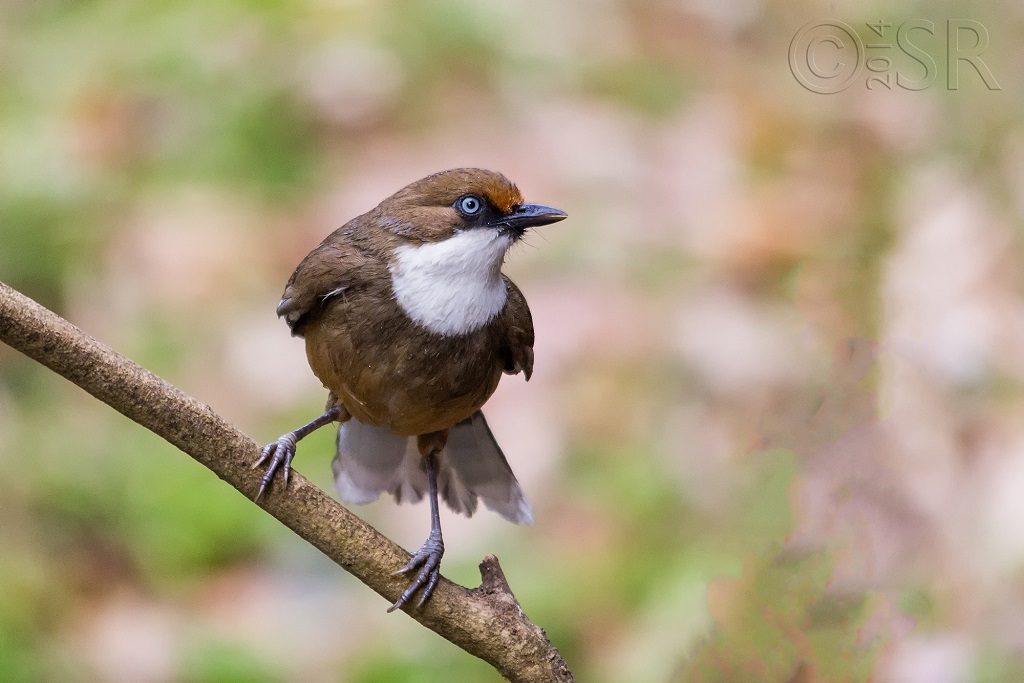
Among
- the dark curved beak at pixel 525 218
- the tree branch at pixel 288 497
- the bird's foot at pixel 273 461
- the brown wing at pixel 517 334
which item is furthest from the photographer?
the brown wing at pixel 517 334

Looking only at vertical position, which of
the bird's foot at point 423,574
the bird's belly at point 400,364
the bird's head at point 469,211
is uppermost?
the bird's head at point 469,211

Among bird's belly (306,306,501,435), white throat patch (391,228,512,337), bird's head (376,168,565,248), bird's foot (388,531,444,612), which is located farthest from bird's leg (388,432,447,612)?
bird's head (376,168,565,248)

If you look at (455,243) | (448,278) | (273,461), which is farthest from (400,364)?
(273,461)

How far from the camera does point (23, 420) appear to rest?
596 centimetres

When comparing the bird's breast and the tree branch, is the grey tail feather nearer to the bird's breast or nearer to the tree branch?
the bird's breast

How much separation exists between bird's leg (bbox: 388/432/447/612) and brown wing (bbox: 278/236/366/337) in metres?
0.70

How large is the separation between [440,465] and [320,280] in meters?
1.03

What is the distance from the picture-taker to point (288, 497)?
308 cm

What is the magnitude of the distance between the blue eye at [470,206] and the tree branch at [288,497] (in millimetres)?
1024

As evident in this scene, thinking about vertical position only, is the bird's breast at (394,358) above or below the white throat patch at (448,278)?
below

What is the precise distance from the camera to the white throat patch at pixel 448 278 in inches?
145

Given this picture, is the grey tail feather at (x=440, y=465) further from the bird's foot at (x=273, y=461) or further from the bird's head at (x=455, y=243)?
the bird's foot at (x=273, y=461)

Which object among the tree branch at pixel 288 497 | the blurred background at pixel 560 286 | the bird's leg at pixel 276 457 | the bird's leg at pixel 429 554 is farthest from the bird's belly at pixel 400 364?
the blurred background at pixel 560 286

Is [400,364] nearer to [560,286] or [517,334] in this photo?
[517,334]
